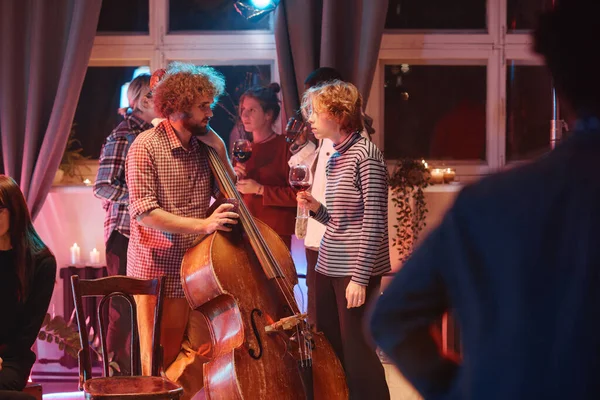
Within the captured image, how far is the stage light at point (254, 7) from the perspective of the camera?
4.70 metres

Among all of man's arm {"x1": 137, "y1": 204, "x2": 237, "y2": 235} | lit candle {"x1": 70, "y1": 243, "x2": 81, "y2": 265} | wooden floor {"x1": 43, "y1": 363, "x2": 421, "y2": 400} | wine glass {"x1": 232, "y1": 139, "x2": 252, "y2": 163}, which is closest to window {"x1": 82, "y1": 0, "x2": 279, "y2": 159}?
lit candle {"x1": 70, "y1": 243, "x2": 81, "y2": 265}

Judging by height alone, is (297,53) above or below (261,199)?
above

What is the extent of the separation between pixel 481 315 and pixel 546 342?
0.28 feet

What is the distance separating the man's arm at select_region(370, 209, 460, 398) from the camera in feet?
3.56

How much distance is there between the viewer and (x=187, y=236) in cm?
331

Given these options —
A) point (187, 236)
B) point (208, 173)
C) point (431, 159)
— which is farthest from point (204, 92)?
point (431, 159)

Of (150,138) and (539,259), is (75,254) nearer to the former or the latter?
(150,138)

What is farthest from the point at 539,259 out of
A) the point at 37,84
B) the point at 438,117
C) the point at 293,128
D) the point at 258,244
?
the point at 438,117

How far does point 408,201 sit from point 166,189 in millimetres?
1846

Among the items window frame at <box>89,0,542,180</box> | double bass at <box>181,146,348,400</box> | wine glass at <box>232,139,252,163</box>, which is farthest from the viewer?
window frame at <box>89,0,542,180</box>

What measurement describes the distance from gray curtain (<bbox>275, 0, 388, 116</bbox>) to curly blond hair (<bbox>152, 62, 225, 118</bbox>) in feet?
4.59

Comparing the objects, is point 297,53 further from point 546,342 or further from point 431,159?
point 546,342

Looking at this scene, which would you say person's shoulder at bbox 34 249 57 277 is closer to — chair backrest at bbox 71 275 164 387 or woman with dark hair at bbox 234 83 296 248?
chair backrest at bbox 71 275 164 387

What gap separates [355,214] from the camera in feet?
10.6
